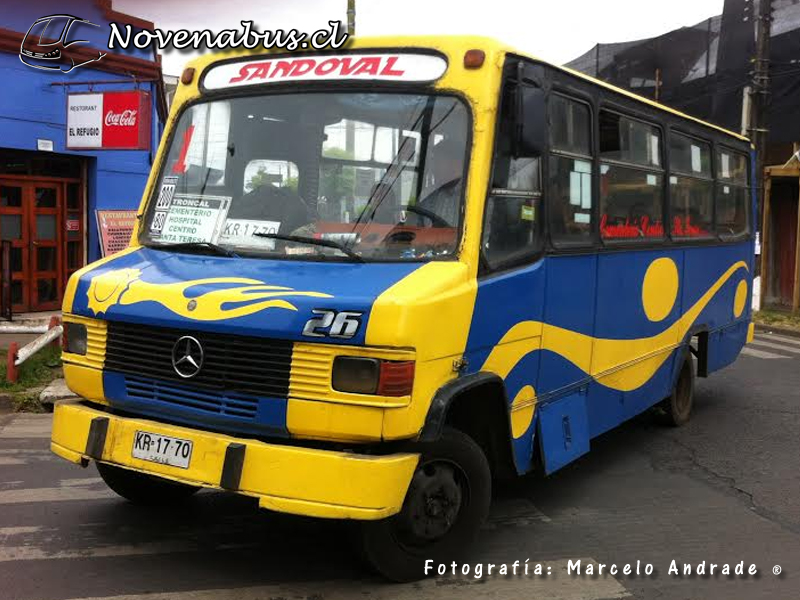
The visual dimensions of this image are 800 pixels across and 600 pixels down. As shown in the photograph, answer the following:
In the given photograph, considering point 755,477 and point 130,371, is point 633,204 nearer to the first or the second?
point 755,477

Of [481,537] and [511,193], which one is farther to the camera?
[481,537]

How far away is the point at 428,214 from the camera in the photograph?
4.34 metres

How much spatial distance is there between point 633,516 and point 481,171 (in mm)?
2499

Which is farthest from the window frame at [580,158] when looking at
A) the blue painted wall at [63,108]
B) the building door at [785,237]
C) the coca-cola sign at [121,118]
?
the building door at [785,237]

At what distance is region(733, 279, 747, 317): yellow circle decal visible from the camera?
361 inches

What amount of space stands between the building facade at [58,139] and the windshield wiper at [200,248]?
30.6 feet

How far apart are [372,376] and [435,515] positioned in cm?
93

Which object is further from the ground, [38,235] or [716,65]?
[716,65]

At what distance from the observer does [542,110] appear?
15.1ft

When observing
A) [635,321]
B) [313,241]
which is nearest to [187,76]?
[313,241]

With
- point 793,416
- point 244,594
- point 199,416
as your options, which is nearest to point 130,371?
point 199,416

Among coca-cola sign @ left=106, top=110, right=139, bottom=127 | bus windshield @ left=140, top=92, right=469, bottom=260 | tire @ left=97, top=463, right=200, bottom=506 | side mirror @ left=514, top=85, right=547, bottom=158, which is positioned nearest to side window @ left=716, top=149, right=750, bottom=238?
→ side mirror @ left=514, top=85, right=547, bottom=158

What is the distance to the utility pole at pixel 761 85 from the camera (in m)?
17.1

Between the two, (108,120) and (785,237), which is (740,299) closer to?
(108,120)
